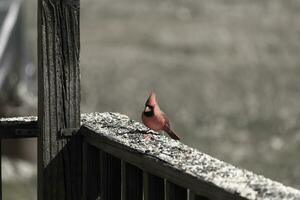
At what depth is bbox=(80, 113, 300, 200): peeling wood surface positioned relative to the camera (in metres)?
2.00

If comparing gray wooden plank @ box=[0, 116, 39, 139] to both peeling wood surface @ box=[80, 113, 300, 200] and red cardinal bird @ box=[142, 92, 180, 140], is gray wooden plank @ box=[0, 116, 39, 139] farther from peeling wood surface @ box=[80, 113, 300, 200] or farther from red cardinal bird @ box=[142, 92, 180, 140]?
red cardinal bird @ box=[142, 92, 180, 140]

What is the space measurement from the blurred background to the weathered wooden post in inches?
179

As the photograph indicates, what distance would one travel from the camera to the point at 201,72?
12.9 m

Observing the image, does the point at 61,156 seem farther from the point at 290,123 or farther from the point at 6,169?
the point at 290,123

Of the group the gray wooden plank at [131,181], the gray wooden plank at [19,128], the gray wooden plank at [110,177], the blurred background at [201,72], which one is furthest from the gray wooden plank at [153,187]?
the blurred background at [201,72]

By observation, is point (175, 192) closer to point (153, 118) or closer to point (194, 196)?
point (194, 196)

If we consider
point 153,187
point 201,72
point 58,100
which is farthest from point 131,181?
point 201,72

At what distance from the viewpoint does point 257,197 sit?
6.35 feet

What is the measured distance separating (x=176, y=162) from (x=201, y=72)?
1064cm

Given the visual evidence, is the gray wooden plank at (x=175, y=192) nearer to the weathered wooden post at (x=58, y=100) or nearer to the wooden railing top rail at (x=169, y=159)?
the wooden railing top rail at (x=169, y=159)

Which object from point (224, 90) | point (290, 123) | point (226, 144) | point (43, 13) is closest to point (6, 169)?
point (226, 144)

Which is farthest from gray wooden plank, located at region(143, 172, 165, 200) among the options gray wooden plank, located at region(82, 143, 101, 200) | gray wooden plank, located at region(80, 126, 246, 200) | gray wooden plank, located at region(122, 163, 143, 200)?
gray wooden plank, located at region(82, 143, 101, 200)

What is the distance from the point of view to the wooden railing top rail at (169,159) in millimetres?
2002

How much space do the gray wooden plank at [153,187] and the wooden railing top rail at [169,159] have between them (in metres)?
0.03
